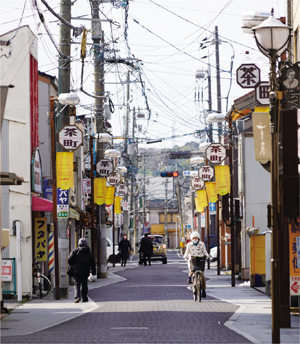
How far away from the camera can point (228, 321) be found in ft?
52.6

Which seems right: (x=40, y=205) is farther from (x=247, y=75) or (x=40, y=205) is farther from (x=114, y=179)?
(x=114, y=179)

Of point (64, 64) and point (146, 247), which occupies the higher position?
point (64, 64)

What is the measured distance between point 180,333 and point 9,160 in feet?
36.5

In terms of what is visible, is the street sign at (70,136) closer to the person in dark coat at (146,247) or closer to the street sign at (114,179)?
the street sign at (114,179)

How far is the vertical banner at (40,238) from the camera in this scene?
24.4 meters

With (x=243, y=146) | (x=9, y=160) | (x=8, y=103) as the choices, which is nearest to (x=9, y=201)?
(x=9, y=160)

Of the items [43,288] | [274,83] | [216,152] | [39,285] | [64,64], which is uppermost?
[64,64]

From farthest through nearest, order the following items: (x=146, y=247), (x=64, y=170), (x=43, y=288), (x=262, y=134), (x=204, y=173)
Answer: (x=146, y=247)
(x=204, y=173)
(x=43, y=288)
(x=64, y=170)
(x=262, y=134)

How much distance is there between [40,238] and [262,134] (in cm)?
1231

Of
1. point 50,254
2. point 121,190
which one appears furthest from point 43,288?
point 121,190

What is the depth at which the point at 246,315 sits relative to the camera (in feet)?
56.7

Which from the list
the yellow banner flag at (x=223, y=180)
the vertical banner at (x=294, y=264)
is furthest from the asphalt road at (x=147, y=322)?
the yellow banner flag at (x=223, y=180)

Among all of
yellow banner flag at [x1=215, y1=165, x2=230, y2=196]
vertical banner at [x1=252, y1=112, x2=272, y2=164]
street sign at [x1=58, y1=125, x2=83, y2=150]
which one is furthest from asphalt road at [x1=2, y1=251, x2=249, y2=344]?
yellow banner flag at [x1=215, y1=165, x2=230, y2=196]

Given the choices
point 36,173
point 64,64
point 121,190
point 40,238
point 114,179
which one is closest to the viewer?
point 64,64
